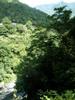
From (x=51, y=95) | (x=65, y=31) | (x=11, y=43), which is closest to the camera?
(x=51, y=95)

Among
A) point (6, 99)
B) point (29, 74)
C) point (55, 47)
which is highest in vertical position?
point (55, 47)

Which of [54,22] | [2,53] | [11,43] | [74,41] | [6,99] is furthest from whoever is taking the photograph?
[11,43]

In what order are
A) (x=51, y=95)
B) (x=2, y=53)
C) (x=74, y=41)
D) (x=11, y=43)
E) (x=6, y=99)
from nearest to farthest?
(x=51, y=95) < (x=74, y=41) < (x=6, y=99) < (x=2, y=53) < (x=11, y=43)

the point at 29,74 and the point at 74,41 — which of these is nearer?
the point at 74,41

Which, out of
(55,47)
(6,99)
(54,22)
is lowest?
(6,99)

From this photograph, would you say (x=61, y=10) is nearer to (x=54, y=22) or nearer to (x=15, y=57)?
(x=54, y=22)

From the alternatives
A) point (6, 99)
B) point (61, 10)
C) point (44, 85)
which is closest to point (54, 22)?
point (61, 10)

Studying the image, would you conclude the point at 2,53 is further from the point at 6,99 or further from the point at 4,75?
the point at 6,99

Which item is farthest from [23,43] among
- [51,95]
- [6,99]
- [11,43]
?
[51,95]

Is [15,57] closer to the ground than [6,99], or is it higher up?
higher up
